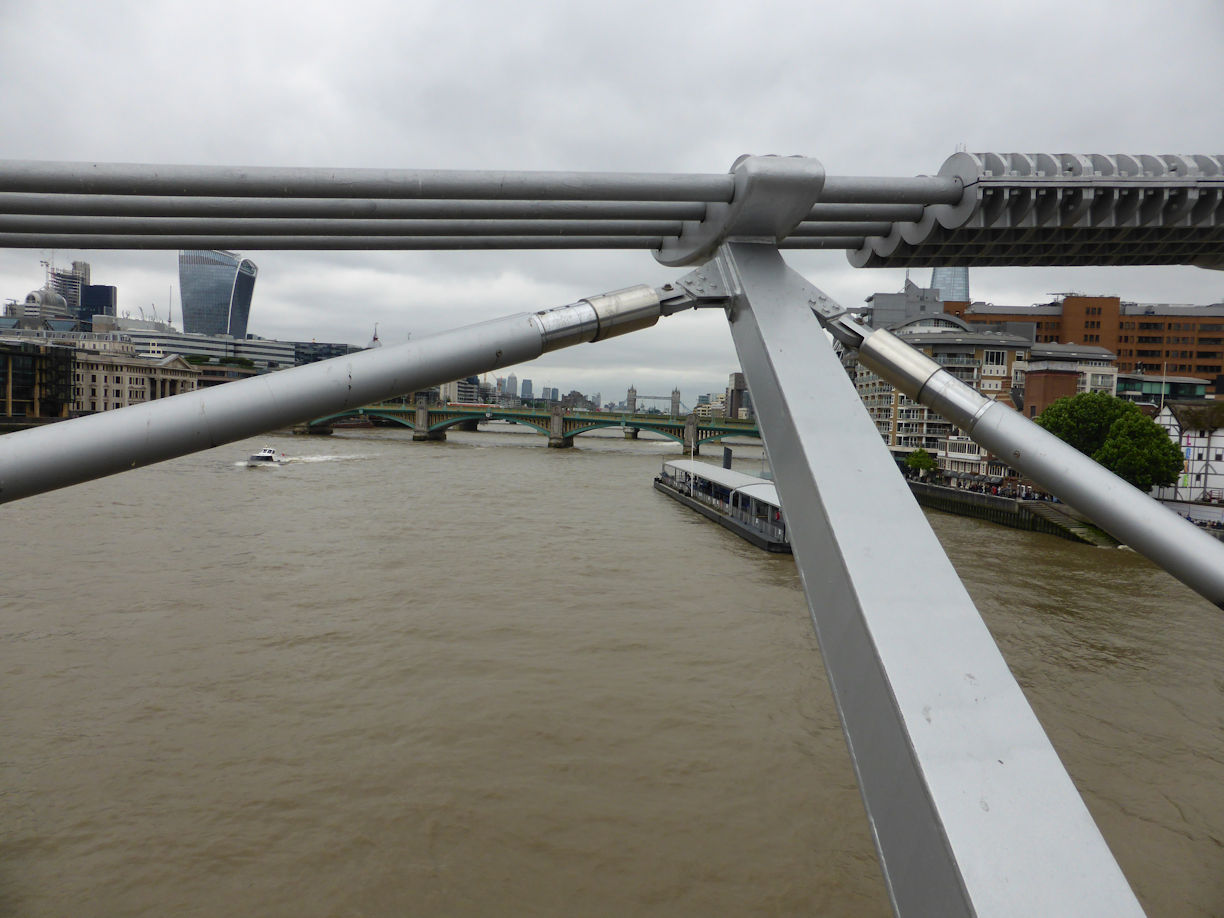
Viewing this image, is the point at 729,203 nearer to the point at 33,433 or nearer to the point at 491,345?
the point at 491,345

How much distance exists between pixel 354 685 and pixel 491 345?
698cm

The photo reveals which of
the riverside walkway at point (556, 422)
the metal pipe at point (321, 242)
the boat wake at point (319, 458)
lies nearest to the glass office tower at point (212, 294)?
the riverside walkway at point (556, 422)

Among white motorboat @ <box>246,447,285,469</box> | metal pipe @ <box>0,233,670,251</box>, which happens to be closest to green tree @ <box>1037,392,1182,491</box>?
metal pipe @ <box>0,233,670,251</box>

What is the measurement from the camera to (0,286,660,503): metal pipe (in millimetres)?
1738

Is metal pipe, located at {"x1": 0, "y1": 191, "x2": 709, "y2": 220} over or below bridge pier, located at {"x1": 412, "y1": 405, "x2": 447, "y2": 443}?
over

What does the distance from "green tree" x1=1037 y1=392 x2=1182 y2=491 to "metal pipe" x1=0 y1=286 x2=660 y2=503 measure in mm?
25512

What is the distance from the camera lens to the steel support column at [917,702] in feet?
4.16

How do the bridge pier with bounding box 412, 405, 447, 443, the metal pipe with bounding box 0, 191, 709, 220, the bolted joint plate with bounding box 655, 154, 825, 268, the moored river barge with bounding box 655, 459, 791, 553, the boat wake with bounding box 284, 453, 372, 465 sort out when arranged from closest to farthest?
the bolted joint plate with bounding box 655, 154, 825, 268
the metal pipe with bounding box 0, 191, 709, 220
the moored river barge with bounding box 655, 459, 791, 553
the boat wake with bounding box 284, 453, 372, 465
the bridge pier with bounding box 412, 405, 447, 443

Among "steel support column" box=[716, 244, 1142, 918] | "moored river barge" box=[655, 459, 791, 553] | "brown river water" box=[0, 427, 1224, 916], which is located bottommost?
"brown river water" box=[0, 427, 1224, 916]

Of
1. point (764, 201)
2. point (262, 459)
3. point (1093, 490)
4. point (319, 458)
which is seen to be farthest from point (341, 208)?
point (319, 458)

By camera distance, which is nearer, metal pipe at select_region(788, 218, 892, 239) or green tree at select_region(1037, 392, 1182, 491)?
metal pipe at select_region(788, 218, 892, 239)

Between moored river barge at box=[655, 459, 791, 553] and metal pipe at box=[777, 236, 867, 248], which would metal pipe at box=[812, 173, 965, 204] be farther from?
moored river barge at box=[655, 459, 791, 553]

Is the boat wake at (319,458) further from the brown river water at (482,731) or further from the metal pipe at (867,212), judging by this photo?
the metal pipe at (867,212)

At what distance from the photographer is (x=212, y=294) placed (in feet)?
359
